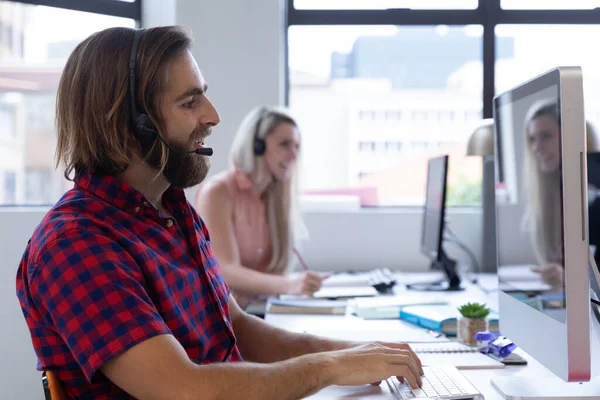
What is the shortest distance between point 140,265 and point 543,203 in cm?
74

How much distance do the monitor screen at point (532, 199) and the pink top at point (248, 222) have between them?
61.4 inches

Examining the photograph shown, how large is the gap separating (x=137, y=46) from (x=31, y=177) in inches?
89.9

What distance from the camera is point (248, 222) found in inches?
121

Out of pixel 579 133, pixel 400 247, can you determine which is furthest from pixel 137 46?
pixel 400 247

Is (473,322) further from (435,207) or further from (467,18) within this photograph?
(467,18)

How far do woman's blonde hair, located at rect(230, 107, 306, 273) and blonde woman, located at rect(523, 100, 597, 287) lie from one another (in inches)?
68.5

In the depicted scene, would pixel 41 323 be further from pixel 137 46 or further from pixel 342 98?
pixel 342 98

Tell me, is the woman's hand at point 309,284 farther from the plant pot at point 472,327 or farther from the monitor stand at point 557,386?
the monitor stand at point 557,386

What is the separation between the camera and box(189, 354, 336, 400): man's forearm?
1.14m

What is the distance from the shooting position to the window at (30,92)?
3352 millimetres

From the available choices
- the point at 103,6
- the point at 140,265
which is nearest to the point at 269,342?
the point at 140,265

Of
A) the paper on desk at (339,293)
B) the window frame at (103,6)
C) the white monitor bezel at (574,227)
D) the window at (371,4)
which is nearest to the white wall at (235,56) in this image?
the window frame at (103,6)

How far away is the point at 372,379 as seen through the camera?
4.36 feet

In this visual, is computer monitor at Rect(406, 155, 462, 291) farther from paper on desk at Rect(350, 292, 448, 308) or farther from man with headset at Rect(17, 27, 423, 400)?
man with headset at Rect(17, 27, 423, 400)
